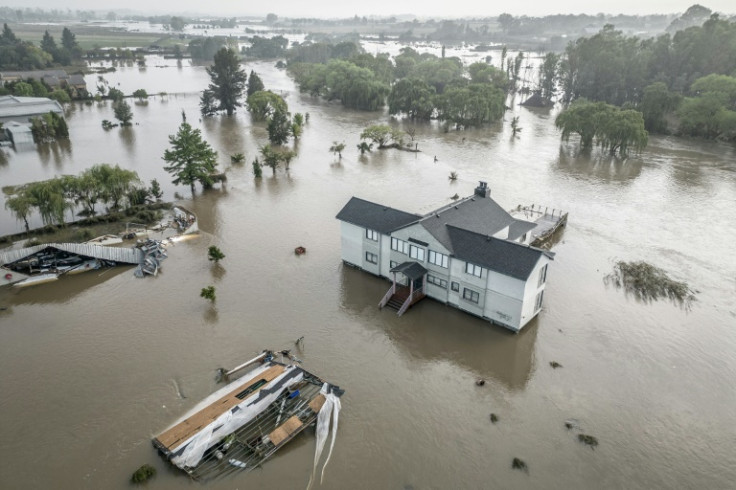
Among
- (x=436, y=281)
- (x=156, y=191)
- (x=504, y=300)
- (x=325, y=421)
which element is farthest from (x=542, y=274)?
(x=156, y=191)

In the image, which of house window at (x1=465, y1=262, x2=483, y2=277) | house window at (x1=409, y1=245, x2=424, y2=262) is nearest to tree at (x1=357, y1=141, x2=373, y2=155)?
house window at (x1=409, y1=245, x2=424, y2=262)

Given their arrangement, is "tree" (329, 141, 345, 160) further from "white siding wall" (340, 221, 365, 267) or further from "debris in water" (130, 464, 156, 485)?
"debris in water" (130, 464, 156, 485)

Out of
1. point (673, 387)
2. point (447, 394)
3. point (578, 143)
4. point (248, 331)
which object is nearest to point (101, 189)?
point (248, 331)

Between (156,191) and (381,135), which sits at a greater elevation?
(381,135)

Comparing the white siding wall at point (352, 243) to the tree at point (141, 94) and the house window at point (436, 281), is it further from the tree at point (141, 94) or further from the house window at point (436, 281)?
the tree at point (141, 94)

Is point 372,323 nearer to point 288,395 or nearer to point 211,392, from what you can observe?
point 288,395

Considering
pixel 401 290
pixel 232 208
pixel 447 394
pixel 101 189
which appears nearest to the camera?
pixel 447 394

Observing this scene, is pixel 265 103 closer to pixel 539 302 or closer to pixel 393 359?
pixel 539 302
